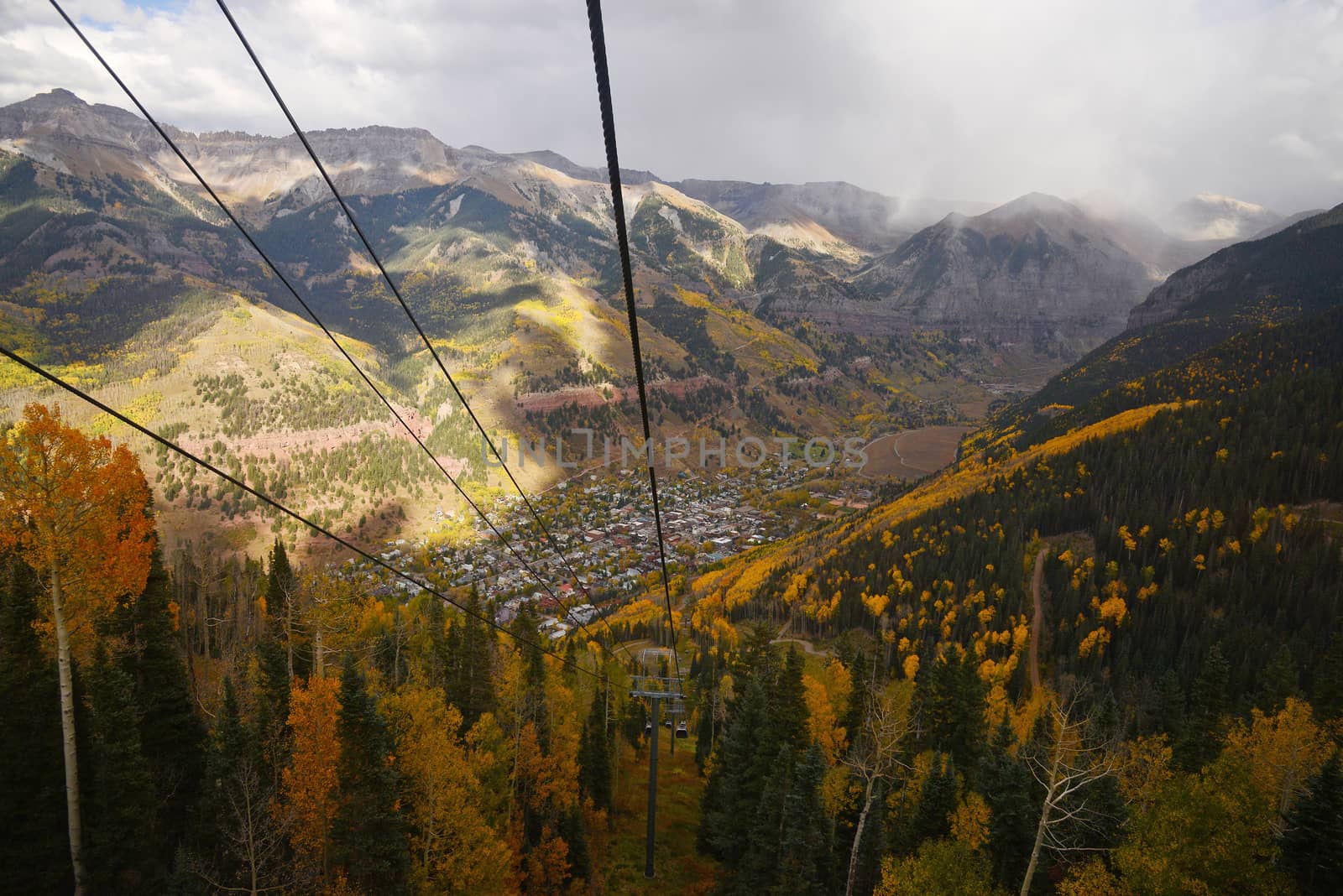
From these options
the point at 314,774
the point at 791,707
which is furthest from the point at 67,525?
the point at 791,707

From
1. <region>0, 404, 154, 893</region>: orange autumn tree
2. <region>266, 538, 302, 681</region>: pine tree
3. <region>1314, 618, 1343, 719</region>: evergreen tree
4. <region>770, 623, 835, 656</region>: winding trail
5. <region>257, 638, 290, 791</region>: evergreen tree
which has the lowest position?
<region>770, 623, 835, 656</region>: winding trail

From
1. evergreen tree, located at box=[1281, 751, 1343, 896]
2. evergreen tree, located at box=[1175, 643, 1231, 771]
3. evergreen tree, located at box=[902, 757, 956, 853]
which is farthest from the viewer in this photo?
evergreen tree, located at box=[1175, 643, 1231, 771]

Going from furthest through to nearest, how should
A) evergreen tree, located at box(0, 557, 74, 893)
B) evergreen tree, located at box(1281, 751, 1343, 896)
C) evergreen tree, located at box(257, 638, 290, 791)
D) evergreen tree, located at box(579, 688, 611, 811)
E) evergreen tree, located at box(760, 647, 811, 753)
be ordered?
evergreen tree, located at box(579, 688, 611, 811) < evergreen tree, located at box(760, 647, 811, 753) < evergreen tree, located at box(257, 638, 290, 791) < evergreen tree, located at box(1281, 751, 1343, 896) < evergreen tree, located at box(0, 557, 74, 893)

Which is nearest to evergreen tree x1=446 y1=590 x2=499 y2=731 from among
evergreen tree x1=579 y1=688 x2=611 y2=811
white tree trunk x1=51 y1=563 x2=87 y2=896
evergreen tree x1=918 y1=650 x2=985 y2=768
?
evergreen tree x1=579 y1=688 x2=611 y2=811

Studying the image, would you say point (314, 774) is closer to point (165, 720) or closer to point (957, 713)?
point (165, 720)

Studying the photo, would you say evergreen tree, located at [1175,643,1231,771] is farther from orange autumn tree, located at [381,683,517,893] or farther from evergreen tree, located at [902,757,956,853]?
orange autumn tree, located at [381,683,517,893]

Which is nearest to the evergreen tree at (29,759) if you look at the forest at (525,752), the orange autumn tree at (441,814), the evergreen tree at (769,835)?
the forest at (525,752)

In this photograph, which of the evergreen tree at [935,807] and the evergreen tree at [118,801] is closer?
the evergreen tree at [118,801]

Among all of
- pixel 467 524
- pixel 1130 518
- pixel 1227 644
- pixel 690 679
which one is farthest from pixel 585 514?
pixel 1227 644

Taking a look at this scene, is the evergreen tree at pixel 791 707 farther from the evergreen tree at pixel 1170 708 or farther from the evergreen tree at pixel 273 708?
the evergreen tree at pixel 1170 708
